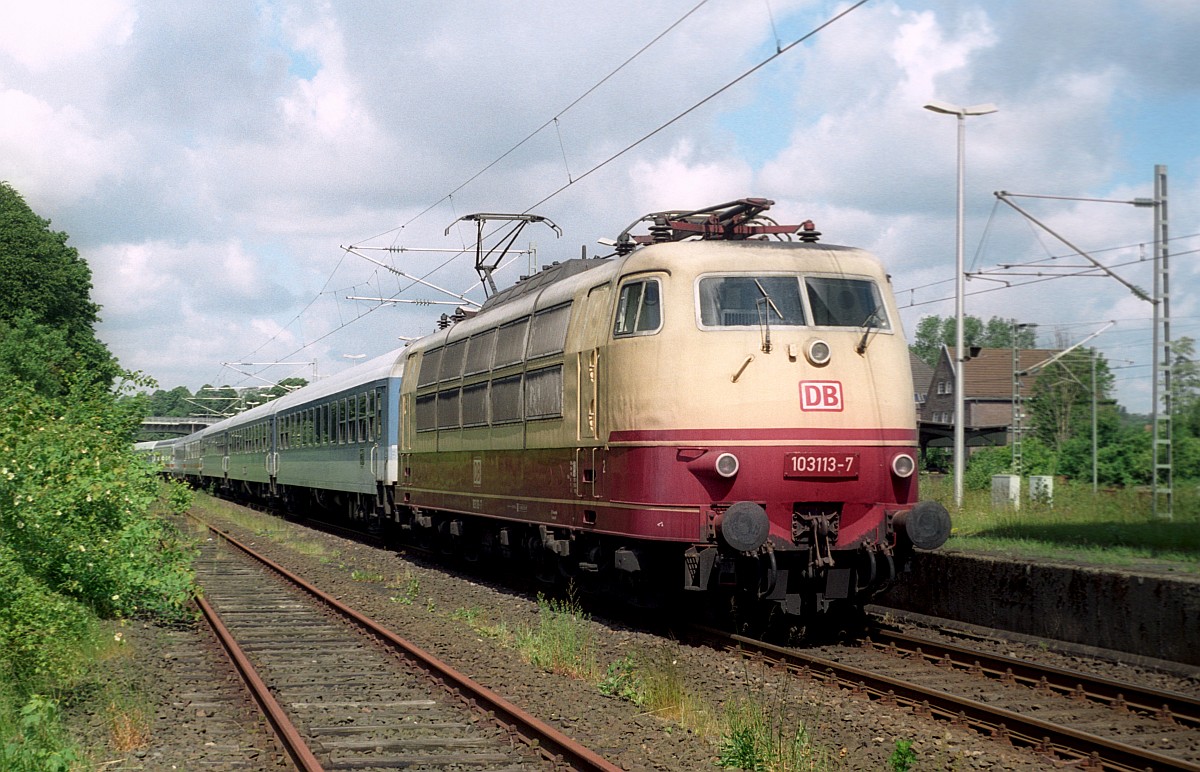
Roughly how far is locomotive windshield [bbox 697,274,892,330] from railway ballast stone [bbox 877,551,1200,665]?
273 cm

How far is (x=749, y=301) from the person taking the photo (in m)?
11.3

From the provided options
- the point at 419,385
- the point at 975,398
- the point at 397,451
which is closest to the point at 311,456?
the point at 397,451

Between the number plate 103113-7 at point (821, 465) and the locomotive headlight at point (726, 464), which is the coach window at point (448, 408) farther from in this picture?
the number plate 103113-7 at point (821, 465)

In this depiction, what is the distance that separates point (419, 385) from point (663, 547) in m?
8.47

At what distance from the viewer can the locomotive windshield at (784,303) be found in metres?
11.2

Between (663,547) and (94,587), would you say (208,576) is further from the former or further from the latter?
(663,547)

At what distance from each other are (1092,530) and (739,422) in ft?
21.5

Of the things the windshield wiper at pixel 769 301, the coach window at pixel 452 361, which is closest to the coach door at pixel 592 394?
→ the windshield wiper at pixel 769 301

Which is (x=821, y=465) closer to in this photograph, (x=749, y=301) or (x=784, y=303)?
(x=784, y=303)

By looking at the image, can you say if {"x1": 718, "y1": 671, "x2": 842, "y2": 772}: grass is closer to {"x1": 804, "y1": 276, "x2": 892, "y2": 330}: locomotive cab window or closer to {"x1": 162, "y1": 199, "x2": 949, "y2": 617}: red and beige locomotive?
{"x1": 162, "y1": 199, "x2": 949, "y2": 617}: red and beige locomotive

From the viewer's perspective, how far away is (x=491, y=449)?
15.2 metres

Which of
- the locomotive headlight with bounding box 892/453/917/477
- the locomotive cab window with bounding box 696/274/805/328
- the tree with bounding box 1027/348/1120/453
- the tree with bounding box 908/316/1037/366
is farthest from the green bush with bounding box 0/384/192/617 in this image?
the tree with bounding box 908/316/1037/366

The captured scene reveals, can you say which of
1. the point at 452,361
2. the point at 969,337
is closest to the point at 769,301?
the point at 452,361

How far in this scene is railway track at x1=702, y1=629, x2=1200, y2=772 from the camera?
292 inches
